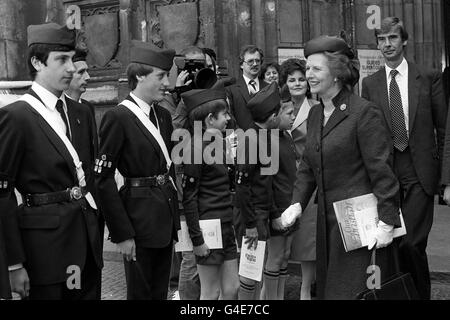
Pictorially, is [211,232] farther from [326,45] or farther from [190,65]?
[190,65]

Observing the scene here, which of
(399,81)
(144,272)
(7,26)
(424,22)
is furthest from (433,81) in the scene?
(7,26)

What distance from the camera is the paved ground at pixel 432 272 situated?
617 centimetres

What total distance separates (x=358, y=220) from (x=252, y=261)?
4.17ft

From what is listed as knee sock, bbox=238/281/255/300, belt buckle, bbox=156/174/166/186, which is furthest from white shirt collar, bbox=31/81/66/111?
knee sock, bbox=238/281/255/300

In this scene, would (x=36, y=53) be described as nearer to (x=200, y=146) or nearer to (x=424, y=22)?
(x=200, y=146)

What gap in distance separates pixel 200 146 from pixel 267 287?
145 cm

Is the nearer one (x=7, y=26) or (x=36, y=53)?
(x=36, y=53)

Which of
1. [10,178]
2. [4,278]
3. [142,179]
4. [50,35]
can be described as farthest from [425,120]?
[4,278]

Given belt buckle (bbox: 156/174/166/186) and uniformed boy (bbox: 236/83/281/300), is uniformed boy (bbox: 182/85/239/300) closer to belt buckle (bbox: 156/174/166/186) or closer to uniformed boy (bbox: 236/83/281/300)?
uniformed boy (bbox: 236/83/281/300)

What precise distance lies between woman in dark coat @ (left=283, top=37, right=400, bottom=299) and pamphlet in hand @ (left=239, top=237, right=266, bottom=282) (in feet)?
2.60

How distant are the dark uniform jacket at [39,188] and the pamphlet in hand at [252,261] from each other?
1493 mm

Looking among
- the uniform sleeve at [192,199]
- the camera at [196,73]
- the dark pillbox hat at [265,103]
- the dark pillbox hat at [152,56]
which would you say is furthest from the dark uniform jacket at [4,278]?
the camera at [196,73]

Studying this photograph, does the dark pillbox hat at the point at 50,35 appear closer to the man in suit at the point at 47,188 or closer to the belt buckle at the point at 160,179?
the man in suit at the point at 47,188
